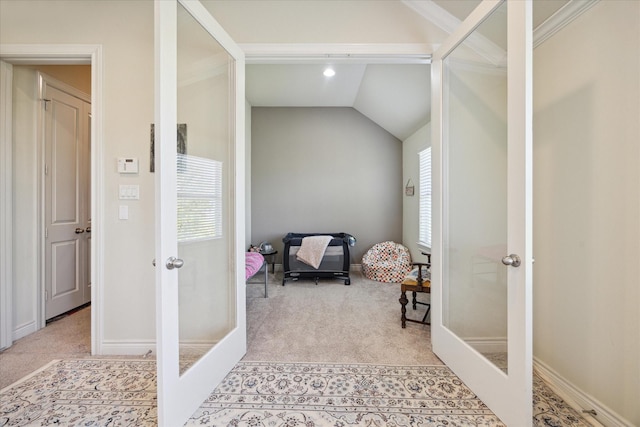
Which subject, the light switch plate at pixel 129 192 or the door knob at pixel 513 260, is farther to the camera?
the light switch plate at pixel 129 192

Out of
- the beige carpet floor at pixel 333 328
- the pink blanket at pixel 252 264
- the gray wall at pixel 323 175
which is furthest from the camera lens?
the gray wall at pixel 323 175

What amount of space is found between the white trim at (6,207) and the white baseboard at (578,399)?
3913 millimetres

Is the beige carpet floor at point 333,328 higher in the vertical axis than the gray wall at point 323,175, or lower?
lower

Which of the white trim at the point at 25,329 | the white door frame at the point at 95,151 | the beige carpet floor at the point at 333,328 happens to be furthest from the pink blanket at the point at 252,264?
the white trim at the point at 25,329

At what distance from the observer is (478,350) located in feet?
4.90

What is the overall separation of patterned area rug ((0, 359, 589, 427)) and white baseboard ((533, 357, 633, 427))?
49 millimetres

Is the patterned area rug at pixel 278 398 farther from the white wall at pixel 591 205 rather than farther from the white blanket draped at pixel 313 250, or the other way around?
the white blanket draped at pixel 313 250

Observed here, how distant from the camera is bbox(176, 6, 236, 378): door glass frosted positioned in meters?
1.38

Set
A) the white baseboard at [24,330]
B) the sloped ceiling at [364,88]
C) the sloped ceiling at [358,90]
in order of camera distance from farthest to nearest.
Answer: the sloped ceiling at [358,90] → the sloped ceiling at [364,88] → the white baseboard at [24,330]

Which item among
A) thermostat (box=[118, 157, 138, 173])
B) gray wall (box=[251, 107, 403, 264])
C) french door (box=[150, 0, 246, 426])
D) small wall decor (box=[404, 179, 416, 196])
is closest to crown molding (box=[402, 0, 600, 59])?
french door (box=[150, 0, 246, 426])

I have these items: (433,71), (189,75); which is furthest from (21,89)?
(433,71)

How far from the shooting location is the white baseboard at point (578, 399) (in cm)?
125

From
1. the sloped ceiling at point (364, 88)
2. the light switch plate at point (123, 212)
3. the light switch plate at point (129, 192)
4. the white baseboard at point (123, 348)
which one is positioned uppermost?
the sloped ceiling at point (364, 88)

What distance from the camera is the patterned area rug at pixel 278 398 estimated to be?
1324mm
